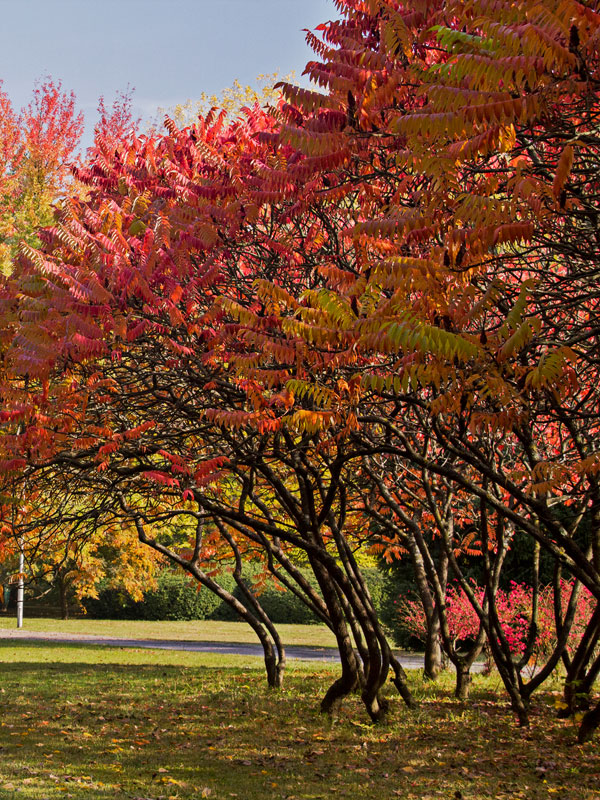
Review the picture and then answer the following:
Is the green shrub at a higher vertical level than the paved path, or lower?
higher

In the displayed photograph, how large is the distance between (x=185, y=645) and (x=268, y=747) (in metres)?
19.7

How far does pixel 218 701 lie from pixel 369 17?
11.2 m

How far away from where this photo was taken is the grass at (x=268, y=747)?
779 centimetres

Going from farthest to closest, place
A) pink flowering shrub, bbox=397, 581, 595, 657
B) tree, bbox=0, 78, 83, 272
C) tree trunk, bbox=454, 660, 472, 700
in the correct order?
1. tree, bbox=0, 78, 83, 272
2. pink flowering shrub, bbox=397, 581, 595, 657
3. tree trunk, bbox=454, 660, 472, 700

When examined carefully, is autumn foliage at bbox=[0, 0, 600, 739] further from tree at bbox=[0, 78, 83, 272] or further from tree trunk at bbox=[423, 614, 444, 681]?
tree at bbox=[0, 78, 83, 272]

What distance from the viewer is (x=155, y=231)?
22.8 ft

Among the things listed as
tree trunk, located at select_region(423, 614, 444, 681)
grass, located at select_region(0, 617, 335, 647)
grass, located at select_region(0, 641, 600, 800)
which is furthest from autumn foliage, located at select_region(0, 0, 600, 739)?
grass, located at select_region(0, 617, 335, 647)

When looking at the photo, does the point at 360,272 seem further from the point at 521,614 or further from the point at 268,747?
the point at 521,614

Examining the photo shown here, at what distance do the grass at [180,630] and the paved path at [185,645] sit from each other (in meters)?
1.36

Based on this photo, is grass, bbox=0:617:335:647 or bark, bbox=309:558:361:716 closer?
bark, bbox=309:558:361:716

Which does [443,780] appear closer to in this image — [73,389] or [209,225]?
[73,389]

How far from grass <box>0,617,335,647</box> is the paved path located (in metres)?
1.36

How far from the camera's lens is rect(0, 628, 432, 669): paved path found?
25.9 m

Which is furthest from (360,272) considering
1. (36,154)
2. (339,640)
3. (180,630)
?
(180,630)
